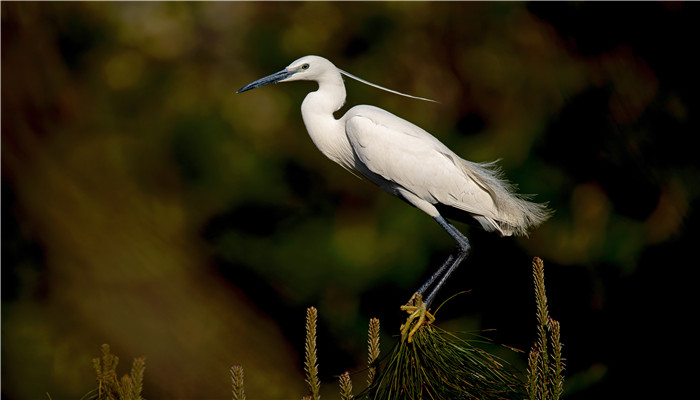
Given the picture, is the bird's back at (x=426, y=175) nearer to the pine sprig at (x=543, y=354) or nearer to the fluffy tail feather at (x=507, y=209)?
the fluffy tail feather at (x=507, y=209)

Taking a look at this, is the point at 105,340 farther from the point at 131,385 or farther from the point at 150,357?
the point at 131,385

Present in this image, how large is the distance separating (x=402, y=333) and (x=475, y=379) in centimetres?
14

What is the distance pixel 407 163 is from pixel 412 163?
1 centimetres

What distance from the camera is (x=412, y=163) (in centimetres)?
142

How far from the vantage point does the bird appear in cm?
142

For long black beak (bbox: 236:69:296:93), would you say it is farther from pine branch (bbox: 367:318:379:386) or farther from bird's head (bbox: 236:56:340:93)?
pine branch (bbox: 367:318:379:386)

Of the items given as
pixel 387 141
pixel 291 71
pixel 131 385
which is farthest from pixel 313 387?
pixel 291 71

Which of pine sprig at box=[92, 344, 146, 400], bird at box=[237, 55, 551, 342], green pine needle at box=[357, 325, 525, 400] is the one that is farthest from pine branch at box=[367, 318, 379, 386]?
bird at box=[237, 55, 551, 342]

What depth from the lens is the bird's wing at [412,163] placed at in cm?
142

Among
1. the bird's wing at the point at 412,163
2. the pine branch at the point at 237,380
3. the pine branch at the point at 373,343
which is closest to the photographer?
the pine branch at the point at 237,380

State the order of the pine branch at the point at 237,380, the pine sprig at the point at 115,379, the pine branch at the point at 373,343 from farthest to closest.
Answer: the pine branch at the point at 373,343
the pine branch at the point at 237,380
the pine sprig at the point at 115,379

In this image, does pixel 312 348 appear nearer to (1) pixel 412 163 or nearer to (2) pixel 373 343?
(2) pixel 373 343

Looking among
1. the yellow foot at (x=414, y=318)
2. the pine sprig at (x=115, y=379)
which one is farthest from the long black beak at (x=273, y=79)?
the pine sprig at (x=115, y=379)

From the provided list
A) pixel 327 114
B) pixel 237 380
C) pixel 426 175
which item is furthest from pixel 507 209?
pixel 237 380
